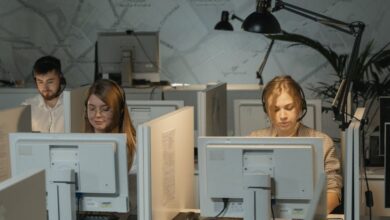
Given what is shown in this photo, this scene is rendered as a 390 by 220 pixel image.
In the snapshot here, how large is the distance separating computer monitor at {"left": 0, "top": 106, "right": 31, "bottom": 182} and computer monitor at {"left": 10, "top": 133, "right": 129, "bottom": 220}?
596 mm

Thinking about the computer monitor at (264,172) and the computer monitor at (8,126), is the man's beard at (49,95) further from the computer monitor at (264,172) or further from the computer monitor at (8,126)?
the computer monitor at (264,172)

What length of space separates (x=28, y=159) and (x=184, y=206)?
728 mm

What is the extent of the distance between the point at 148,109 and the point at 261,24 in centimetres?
90

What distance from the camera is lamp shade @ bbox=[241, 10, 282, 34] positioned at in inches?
147

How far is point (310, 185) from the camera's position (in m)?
2.75

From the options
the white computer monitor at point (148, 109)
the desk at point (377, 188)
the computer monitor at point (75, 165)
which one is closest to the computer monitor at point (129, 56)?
the white computer monitor at point (148, 109)

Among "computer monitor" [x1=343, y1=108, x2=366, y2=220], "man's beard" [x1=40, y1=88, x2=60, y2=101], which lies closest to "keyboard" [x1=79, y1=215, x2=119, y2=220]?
"computer monitor" [x1=343, y1=108, x2=366, y2=220]

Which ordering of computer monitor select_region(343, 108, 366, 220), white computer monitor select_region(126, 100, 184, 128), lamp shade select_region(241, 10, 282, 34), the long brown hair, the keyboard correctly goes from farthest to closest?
white computer monitor select_region(126, 100, 184, 128)
lamp shade select_region(241, 10, 282, 34)
the long brown hair
the keyboard
computer monitor select_region(343, 108, 366, 220)

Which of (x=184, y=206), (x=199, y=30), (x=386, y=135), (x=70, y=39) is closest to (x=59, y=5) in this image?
(x=70, y=39)

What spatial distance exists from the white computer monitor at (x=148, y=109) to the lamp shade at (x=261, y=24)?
693mm

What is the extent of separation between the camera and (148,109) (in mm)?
4234

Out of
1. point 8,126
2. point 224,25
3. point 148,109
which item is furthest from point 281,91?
point 224,25

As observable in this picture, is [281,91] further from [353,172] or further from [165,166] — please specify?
[353,172]

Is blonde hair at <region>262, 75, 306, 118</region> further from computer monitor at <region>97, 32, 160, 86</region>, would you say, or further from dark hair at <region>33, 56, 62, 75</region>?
computer monitor at <region>97, 32, 160, 86</region>
